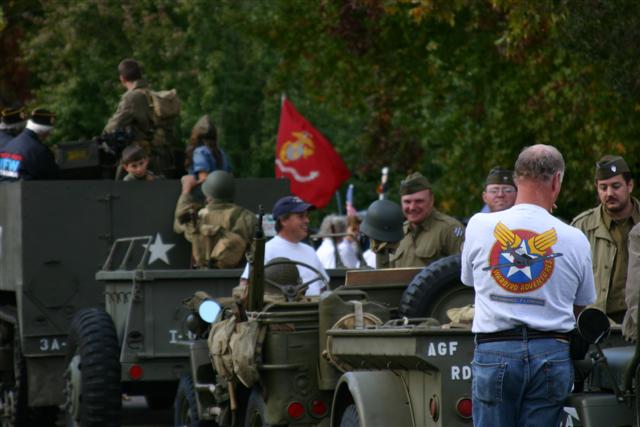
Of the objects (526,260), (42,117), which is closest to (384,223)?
(526,260)

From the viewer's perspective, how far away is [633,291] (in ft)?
24.5

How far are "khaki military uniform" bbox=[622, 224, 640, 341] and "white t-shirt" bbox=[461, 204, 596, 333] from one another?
0.84 ft

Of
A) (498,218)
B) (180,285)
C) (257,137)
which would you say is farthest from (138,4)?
(498,218)

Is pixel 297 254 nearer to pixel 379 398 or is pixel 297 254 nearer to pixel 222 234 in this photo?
pixel 222 234

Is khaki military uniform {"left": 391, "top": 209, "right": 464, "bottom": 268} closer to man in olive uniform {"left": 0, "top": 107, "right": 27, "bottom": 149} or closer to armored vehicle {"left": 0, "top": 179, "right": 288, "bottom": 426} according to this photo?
armored vehicle {"left": 0, "top": 179, "right": 288, "bottom": 426}

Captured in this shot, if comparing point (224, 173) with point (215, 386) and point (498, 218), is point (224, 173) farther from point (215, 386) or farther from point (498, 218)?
point (498, 218)

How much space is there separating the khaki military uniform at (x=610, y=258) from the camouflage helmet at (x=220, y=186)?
4.38 metres

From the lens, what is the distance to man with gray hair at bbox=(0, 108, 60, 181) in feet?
49.1

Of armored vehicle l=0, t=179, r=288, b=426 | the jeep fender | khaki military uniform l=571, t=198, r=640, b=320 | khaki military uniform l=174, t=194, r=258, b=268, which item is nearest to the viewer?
the jeep fender

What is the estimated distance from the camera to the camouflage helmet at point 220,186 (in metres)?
13.6

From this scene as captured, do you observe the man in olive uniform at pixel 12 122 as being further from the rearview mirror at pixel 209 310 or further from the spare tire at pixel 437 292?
the spare tire at pixel 437 292

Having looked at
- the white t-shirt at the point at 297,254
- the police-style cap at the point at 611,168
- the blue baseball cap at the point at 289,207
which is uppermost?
the blue baseball cap at the point at 289,207

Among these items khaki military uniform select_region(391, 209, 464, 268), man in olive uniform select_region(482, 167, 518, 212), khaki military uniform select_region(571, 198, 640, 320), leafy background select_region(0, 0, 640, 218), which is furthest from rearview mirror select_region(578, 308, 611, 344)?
leafy background select_region(0, 0, 640, 218)

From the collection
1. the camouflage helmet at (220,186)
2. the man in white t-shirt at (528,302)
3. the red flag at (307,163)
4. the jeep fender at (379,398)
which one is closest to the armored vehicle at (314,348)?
the jeep fender at (379,398)
